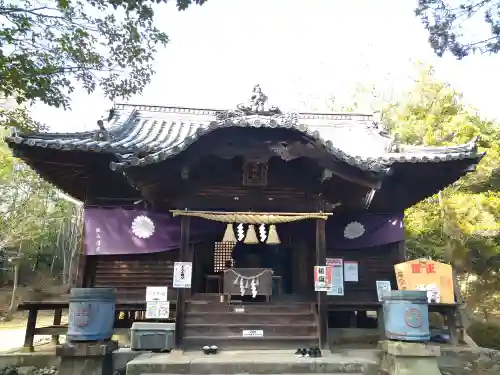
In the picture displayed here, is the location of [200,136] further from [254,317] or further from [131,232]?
[254,317]

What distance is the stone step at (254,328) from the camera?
352 inches

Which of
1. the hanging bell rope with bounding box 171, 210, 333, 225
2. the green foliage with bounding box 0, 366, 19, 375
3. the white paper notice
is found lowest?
the green foliage with bounding box 0, 366, 19, 375

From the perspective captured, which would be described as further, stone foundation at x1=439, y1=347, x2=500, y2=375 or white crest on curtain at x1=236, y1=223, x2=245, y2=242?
white crest on curtain at x1=236, y1=223, x2=245, y2=242

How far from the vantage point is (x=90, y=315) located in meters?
7.17

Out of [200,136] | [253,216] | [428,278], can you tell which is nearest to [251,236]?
[253,216]

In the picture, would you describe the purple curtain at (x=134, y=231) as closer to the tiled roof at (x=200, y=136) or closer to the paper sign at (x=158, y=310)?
the paper sign at (x=158, y=310)

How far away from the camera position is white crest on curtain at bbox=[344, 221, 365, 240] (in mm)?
11227

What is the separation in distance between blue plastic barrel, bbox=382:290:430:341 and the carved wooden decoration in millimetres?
3756

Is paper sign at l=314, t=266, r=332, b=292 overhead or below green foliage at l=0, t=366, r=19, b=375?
overhead

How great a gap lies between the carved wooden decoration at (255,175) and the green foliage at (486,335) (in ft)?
30.6

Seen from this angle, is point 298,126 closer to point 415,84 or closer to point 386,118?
point 415,84

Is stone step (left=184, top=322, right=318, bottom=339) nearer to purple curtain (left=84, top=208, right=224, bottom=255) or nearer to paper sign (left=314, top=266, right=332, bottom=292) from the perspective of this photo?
paper sign (left=314, top=266, right=332, bottom=292)

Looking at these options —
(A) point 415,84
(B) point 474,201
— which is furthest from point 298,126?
(A) point 415,84

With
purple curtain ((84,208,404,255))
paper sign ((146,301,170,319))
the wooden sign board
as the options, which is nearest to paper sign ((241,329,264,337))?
paper sign ((146,301,170,319))
